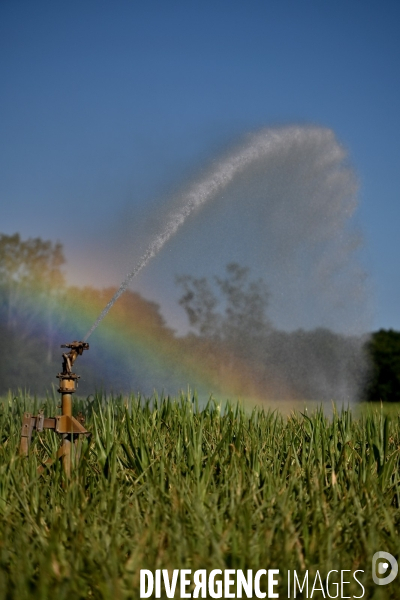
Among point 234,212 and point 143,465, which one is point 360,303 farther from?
point 143,465

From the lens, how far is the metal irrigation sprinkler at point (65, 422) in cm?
404

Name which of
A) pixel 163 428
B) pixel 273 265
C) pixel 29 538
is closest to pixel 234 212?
pixel 273 265

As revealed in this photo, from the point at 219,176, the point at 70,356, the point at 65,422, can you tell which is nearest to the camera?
the point at 65,422

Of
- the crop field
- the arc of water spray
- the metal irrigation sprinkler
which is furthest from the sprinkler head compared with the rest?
the arc of water spray

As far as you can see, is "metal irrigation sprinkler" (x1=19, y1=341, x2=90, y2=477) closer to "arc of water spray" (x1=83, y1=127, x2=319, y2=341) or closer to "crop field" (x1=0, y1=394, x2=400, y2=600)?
"crop field" (x1=0, y1=394, x2=400, y2=600)

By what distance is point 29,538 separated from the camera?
10.3 feet

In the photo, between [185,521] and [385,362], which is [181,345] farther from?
[185,521]

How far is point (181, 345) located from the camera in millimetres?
13711

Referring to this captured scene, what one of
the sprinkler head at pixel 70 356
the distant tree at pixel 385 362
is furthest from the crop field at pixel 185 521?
the distant tree at pixel 385 362

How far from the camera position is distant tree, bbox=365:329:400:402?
1725 centimetres

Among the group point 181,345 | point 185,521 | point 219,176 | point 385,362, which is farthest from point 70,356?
point 385,362

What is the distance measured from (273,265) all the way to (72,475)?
8833mm

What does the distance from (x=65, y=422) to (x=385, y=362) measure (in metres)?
14.5

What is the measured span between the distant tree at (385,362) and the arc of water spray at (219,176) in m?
8.45
